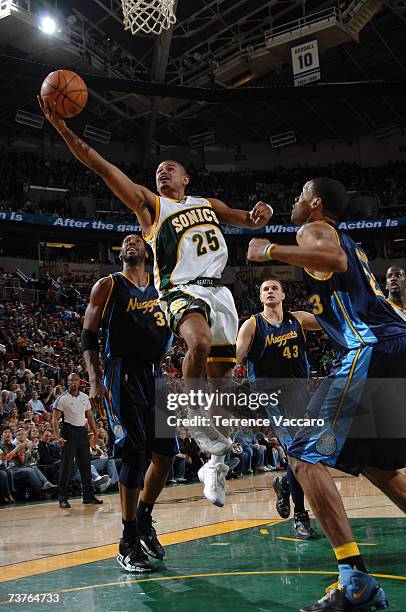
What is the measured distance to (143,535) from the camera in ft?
15.0

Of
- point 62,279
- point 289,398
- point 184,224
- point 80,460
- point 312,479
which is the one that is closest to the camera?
point 312,479

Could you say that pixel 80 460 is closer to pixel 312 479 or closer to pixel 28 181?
pixel 312 479

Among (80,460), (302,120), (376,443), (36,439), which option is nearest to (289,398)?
(376,443)

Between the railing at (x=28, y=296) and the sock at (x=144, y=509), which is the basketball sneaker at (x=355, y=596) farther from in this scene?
the railing at (x=28, y=296)

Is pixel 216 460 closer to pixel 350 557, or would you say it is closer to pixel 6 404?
pixel 350 557

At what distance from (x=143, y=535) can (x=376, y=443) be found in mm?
2234

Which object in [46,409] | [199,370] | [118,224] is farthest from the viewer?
[118,224]

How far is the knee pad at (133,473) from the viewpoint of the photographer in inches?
175

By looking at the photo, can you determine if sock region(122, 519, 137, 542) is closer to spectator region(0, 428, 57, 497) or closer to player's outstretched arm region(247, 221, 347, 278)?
player's outstretched arm region(247, 221, 347, 278)

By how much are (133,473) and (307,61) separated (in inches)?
881

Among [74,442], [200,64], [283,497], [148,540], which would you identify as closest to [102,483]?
[74,442]

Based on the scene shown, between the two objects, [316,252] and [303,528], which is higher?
[316,252]

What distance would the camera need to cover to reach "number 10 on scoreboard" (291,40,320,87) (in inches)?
916

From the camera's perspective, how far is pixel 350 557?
115 inches
